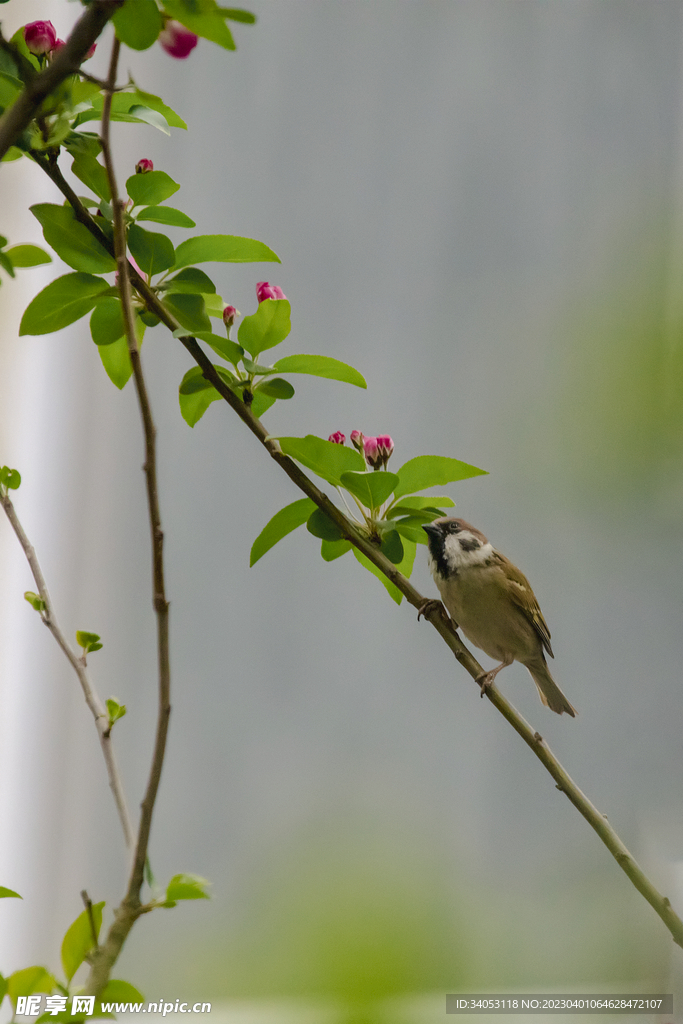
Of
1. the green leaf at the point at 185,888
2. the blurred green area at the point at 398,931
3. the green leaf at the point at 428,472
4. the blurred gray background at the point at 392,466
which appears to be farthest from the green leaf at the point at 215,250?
the blurred green area at the point at 398,931

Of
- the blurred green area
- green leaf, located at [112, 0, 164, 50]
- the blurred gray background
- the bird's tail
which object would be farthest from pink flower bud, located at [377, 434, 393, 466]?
the blurred green area

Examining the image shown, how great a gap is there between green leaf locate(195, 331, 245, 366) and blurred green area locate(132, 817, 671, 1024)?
0.93m

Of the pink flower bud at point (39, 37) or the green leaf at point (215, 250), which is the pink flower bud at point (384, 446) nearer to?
the green leaf at point (215, 250)

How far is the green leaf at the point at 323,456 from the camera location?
0.33 m

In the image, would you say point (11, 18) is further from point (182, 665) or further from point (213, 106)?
point (182, 665)

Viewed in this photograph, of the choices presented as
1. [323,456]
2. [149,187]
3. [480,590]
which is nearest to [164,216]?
[149,187]

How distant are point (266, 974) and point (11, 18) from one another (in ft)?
4.48

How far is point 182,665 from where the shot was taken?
3.87 ft

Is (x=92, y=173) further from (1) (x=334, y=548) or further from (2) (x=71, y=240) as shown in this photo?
(1) (x=334, y=548)

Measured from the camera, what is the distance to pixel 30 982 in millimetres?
304

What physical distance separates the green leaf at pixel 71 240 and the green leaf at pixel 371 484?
0.13 m

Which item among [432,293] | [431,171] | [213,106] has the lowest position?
[432,293]

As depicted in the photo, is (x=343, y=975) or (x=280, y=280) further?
(x=280, y=280)

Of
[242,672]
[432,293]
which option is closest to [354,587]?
[242,672]
